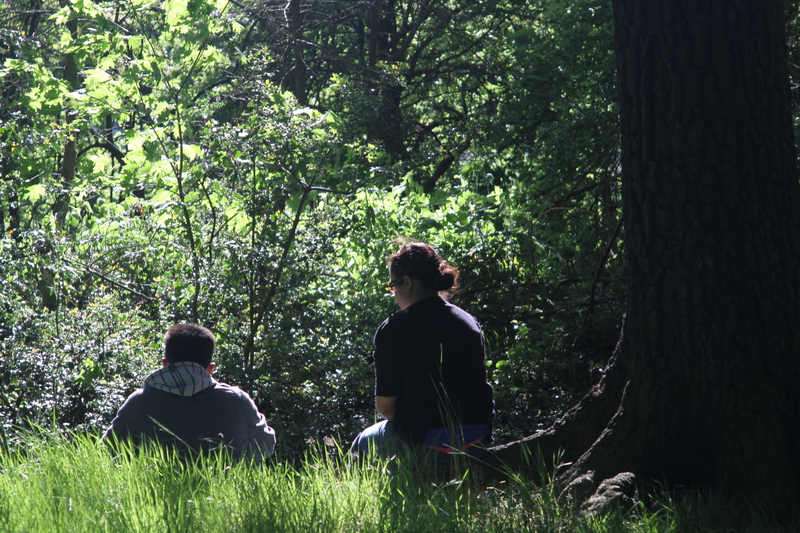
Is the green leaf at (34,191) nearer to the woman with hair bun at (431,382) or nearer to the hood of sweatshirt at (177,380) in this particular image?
the hood of sweatshirt at (177,380)

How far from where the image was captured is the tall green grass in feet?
Result: 9.09

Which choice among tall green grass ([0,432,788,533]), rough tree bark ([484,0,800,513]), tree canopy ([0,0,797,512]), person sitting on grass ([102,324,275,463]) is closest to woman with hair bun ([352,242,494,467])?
tall green grass ([0,432,788,533])

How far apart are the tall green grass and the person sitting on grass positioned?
0.15 meters

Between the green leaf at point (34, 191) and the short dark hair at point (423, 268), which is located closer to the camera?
the short dark hair at point (423, 268)

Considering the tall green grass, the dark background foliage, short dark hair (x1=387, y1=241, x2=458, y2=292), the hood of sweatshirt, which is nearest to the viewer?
the tall green grass

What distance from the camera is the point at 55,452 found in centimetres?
365

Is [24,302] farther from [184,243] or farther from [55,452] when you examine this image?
[55,452]

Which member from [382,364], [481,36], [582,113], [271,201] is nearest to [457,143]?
[582,113]

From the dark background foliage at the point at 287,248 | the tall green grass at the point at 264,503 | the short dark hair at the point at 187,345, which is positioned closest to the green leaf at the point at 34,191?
the dark background foliage at the point at 287,248

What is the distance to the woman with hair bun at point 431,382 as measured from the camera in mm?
3658

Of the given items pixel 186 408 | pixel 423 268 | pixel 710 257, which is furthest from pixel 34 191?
pixel 710 257

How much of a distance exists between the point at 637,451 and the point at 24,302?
4.33m

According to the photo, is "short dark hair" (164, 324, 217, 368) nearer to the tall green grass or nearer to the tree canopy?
the tall green grass

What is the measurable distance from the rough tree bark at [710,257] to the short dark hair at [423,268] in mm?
925
